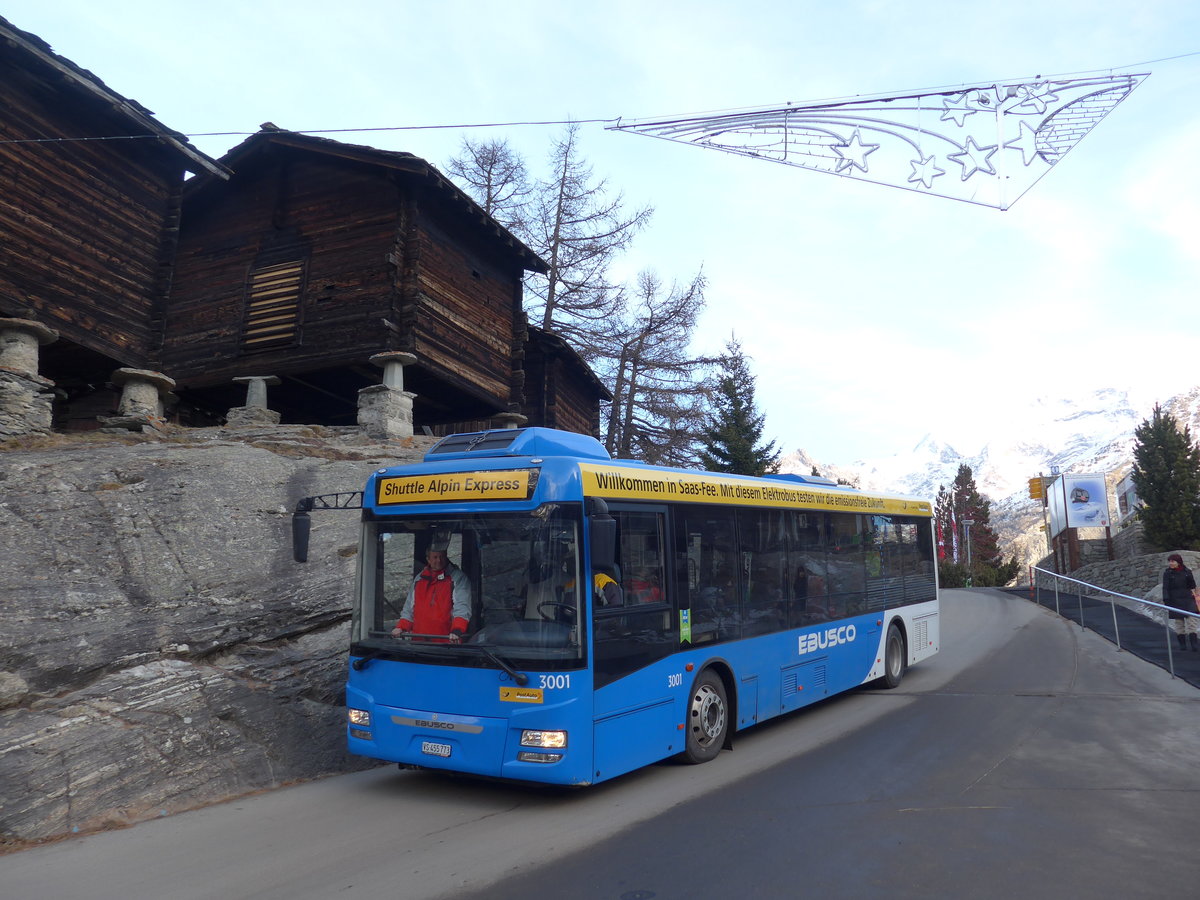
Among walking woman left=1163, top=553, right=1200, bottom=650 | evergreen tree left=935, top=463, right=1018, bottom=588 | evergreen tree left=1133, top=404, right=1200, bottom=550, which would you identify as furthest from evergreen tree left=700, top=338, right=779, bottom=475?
evergreen tree left=935, top=463, right=1018, bottom=588

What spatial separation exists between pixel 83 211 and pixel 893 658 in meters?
17.5

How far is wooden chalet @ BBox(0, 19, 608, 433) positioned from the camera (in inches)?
643

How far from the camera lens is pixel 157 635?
27.3 ft

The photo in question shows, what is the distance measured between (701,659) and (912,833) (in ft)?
7.94

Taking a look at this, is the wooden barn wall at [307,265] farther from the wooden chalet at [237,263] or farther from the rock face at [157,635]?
the rock face at [157,635]

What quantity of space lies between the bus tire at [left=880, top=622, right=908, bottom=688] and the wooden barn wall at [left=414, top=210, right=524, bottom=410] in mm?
12242

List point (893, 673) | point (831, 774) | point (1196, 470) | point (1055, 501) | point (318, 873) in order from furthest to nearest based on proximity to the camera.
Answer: point (1055, 501)
point (1196, 470)
point (893, 673)
point (831, 774)
point (318, 873)

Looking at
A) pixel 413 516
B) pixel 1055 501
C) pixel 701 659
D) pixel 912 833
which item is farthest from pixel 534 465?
pixel 1055 501

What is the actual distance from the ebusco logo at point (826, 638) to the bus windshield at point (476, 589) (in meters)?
4.14

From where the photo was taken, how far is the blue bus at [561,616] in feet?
20.3

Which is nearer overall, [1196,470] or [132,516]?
[132,516]

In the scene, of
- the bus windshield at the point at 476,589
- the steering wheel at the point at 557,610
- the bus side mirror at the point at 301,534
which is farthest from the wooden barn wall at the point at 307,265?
the steering wheel at the point at 557,610

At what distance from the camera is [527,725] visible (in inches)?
241

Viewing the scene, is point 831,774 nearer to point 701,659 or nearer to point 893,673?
point 701,659
